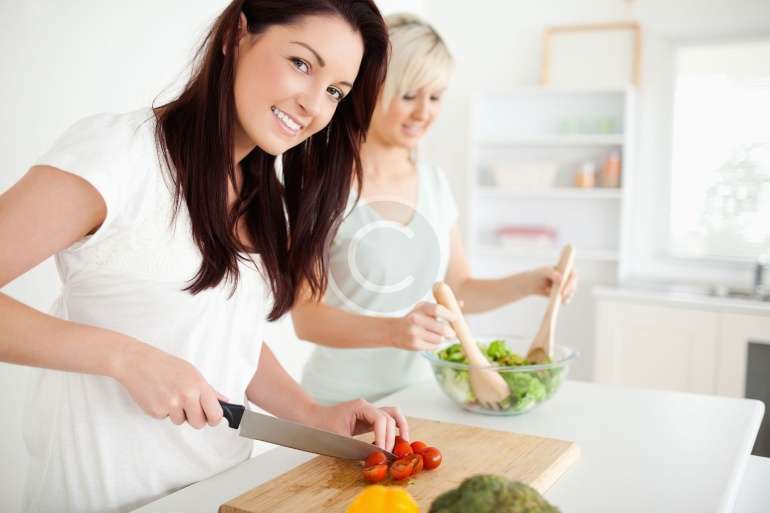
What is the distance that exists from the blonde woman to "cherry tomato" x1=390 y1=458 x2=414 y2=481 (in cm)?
62

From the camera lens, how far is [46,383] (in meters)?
1.15

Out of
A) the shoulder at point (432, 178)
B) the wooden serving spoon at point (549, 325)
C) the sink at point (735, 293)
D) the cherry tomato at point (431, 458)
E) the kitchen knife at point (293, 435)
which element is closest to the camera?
the kitchen knife at point (293, 435)

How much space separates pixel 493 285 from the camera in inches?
79.1

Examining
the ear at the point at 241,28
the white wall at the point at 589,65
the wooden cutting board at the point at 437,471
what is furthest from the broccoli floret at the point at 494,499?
the white wall at the point at 589,65

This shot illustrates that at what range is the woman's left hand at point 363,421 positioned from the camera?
1.16 m

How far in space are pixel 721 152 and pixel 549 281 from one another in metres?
2.67

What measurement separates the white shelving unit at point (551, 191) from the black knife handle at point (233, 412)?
334cm

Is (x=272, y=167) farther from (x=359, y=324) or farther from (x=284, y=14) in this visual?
(x=359, y=324)

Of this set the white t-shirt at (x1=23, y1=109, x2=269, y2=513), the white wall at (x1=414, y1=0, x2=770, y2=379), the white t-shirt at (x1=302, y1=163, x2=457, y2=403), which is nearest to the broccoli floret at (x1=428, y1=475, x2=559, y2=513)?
the white t-shirt at (x1=23, y1=109, x2=269, y2=513)

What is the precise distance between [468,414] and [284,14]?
88 cm

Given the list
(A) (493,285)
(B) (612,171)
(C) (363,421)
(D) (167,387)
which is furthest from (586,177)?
(D) (167,387)

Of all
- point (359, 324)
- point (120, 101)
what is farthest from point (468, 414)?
point (120, 101)

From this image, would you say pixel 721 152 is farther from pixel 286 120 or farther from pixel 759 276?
pixel 286 120

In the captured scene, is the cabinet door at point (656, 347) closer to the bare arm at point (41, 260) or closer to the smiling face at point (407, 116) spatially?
the smiling face at point (407, 116)
